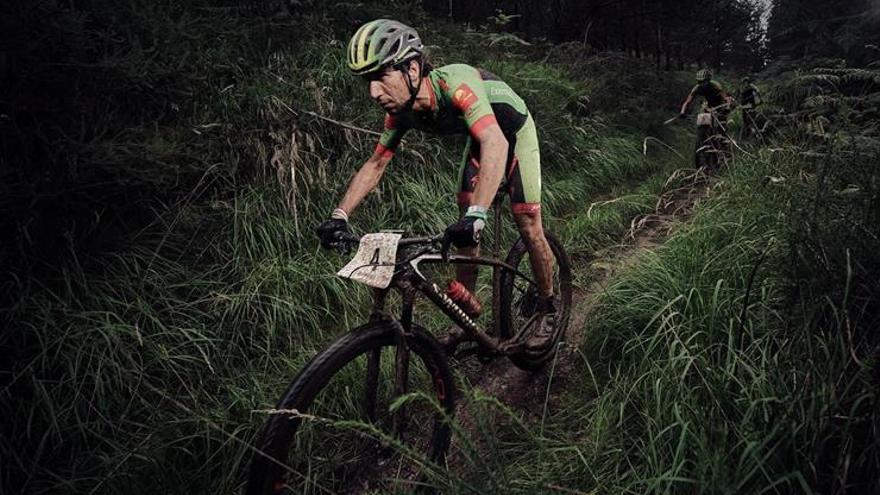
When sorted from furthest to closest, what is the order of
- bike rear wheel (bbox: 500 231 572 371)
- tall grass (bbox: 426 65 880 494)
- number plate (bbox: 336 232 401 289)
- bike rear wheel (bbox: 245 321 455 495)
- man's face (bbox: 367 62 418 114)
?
bike rear wheel (bbox: 500 231 572 371)
man's face (bbox: 367 62 418 114)
number plate (bbox: 336 232 401 289)
bike rear wheel (bbox: 245 321 455 495)
tall grass (bbox: 426 65 880 494)

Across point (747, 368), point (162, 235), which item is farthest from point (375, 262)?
point (162, 235)

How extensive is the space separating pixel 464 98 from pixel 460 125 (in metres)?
0.35

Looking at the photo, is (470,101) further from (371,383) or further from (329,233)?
(371,383)

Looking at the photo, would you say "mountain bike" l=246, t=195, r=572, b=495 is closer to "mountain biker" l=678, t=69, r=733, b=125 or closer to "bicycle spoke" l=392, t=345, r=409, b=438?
"bicycle spoke" l=392, t=345, r=409, b=438

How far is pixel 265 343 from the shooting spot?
3.53m

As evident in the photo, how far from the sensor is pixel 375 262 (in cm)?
213

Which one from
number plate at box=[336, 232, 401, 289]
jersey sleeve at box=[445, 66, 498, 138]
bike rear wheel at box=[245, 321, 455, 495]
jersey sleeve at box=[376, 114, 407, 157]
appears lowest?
bike rear wheel at box=[245, 321, 455, 495]

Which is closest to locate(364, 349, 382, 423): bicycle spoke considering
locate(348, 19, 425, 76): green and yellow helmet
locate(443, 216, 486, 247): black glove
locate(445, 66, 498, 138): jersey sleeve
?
locate(443, 216, 486, 247): black glove

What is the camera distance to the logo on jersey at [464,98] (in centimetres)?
262

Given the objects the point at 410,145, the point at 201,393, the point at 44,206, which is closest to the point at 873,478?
the point at 201,393

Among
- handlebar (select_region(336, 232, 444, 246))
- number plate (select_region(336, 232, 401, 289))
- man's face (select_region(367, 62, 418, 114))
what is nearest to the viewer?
number plate (select_region(336, 232, 401, 289))

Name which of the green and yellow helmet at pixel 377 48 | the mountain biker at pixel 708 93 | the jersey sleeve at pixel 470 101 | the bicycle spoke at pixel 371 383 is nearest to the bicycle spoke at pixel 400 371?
the bicycle spoke at pixel 371 383

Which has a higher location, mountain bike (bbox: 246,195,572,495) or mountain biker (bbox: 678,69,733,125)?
mountain biker (bbox: 678,69,733,125)

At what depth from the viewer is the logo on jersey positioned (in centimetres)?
262
